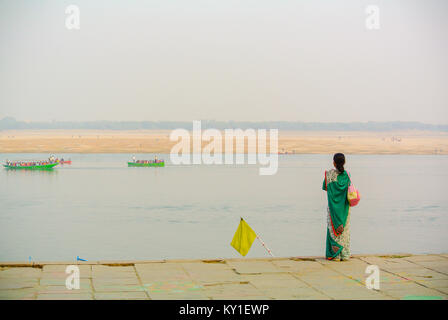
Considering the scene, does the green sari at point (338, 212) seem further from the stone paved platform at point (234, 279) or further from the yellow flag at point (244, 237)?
the yellow flag at point (244, 237)

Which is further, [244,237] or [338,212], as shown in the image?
[244,237]

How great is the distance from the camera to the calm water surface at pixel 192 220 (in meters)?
21.1

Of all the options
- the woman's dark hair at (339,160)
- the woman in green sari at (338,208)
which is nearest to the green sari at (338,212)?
the woman in green sari at (338,208)

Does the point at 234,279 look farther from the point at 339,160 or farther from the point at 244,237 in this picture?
the point at 339,160

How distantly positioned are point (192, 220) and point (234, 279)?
867 inches

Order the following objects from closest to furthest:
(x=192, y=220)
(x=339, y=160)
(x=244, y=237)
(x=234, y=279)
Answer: (x=234, y=279)
(x=339, y=160)
(x=244, y=237)
(x=192, y=220)

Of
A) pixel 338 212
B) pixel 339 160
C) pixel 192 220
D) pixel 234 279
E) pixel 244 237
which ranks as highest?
pixel 339 160

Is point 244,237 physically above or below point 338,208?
below

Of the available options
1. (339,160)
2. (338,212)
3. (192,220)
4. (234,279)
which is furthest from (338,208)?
(192,220)

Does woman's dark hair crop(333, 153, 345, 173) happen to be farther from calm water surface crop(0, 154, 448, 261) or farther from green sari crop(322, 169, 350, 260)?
calm water surface crop(0, 154, 448, 261)

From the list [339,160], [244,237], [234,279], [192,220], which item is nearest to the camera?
[234,279]

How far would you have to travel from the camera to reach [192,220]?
28.5m
